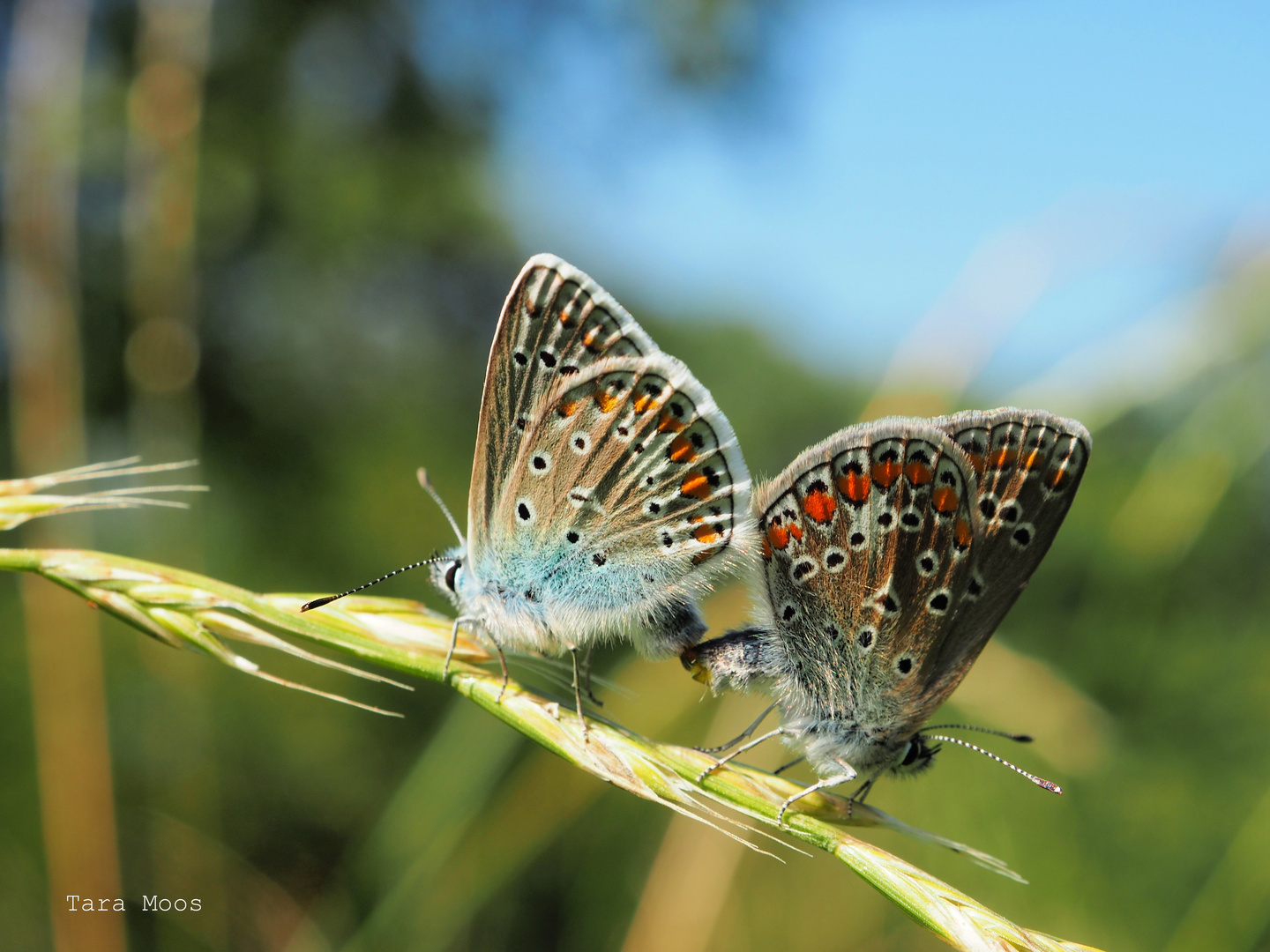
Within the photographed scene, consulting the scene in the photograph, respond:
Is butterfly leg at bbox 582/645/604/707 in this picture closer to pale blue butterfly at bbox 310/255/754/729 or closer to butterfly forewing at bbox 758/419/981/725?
pale blue butterfly at bbox 310/255/754/729

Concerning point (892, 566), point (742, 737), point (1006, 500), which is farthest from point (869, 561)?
point (742, 737)

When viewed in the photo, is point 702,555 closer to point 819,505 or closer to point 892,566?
point 819,505

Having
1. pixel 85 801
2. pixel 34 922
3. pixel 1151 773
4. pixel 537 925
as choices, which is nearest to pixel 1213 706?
pixel 1151 773

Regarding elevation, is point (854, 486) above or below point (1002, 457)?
below

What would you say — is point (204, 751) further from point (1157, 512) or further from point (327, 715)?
point (327, 715)

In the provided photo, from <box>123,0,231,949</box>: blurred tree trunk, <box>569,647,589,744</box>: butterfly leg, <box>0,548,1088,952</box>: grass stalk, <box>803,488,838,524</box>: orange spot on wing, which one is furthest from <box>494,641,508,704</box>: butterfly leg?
<box>123,0,231,949</box>: blurred tree trunk

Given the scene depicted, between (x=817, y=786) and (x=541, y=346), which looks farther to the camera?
(x=541, y=346)

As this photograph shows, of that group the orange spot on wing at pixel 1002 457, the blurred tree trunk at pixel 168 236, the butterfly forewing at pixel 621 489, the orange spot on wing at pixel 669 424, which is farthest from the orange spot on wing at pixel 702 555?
the blurred tree trunk at pixel 168 236

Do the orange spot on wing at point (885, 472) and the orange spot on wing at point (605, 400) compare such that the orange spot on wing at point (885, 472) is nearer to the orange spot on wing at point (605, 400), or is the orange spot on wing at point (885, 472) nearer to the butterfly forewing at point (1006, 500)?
the butterfly forewing at point (1006, 500)
